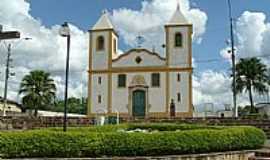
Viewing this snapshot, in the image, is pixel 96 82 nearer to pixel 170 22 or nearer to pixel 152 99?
pixel 152 99

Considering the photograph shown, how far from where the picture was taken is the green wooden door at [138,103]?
36.8 meters

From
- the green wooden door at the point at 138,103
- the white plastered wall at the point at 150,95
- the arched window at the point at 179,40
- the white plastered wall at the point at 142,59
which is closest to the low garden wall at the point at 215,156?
the white plastered wall at the point at 150,95

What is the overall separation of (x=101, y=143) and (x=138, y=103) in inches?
1058

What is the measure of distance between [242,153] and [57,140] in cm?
530

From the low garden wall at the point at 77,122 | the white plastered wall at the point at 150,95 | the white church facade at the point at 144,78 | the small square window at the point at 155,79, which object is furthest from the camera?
the small square window at the point at 155,79

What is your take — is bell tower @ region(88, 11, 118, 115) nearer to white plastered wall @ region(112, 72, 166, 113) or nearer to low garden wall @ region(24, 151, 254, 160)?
white plastered wall @ region(112, 72, 166, 113)

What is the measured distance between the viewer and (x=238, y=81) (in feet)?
137

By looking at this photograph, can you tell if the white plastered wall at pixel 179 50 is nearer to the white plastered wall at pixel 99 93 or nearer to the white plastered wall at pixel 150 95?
the white plastered wall at pixel 150 95

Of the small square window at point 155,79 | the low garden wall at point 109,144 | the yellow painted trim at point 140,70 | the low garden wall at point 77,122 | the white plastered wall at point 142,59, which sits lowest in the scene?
the low garden wall at point 109,144

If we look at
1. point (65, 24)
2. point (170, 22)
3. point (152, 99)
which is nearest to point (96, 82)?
point (152, 99)

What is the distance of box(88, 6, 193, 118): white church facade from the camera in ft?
119

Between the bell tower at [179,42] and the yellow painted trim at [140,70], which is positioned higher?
the bell tower at [179,42]

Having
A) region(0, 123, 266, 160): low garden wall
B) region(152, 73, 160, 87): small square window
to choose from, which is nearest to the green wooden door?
region(152, 73, 160, 87): small square window

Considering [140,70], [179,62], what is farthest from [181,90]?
[140,70]
